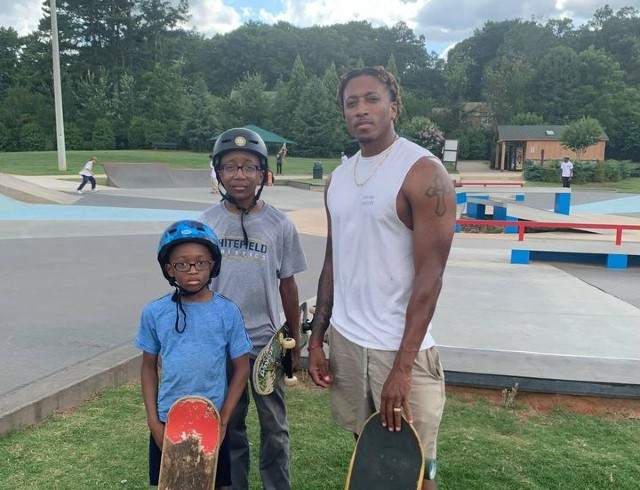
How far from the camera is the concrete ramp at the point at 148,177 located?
2452 cm

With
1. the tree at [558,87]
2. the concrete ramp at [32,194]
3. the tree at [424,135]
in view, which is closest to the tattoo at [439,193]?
the concrete ramp at [32,194]

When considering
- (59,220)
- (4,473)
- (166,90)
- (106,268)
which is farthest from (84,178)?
(166,90)

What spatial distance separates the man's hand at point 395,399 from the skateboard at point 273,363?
647 millimetres

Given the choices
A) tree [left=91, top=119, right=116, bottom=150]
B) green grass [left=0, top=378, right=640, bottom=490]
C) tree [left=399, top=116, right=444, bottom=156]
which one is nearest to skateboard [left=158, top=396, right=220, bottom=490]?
green grass [left=0, top=378, right=640, bottom=490]

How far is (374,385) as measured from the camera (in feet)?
7.49

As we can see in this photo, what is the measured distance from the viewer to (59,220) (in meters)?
13.8

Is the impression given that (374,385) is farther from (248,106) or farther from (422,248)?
(248,106)

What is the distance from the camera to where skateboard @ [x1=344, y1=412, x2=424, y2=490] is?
218cm

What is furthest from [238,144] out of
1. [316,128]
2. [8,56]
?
[8,56]

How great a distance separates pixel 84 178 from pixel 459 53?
95645 millimetres

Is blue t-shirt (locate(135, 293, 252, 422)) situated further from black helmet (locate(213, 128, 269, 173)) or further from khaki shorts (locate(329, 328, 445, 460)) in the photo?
black helmet (locate(213, 128, 269, 173))

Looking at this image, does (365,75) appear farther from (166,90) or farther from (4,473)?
(166,90)

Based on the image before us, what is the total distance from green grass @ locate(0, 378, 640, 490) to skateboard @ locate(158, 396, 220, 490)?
0.92 meters

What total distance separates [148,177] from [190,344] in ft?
79.7
